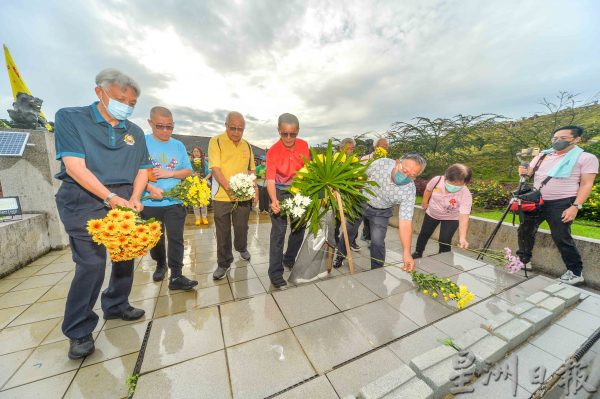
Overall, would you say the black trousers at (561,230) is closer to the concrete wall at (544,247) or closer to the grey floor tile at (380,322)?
the concrete wall at (544,247)

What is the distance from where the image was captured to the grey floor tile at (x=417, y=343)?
71.1 inches

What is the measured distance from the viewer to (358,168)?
2885 millimetres

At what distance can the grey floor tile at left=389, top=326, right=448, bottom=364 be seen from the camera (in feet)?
5.93

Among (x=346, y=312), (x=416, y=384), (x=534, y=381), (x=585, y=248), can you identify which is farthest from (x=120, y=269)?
(x=585, y=248)

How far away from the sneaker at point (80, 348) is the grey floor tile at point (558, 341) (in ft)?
13.1

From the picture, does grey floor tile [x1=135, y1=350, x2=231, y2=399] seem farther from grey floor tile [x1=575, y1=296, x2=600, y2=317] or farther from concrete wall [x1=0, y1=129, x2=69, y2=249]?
concrete wall [x1=0, y1=129, x2=69, y2=249]

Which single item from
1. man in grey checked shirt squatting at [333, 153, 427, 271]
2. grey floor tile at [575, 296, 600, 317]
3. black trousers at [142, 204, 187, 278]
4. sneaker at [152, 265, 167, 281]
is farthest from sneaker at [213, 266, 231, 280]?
grey floor tile at [575, 296, 600, 317]

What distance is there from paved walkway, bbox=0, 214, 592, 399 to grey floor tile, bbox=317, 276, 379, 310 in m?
0.01

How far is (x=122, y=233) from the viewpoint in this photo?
1.70 metres

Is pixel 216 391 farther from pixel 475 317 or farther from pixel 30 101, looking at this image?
pixel 30 101

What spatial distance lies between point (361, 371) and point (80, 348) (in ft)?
7.73

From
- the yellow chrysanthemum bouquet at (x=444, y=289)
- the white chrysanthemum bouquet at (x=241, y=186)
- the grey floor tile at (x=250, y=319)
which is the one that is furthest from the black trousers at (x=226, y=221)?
the yellow chrysanthemum bouquet at (x=444, y=289)

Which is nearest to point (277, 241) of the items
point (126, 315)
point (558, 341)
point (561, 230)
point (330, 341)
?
point (330, 341)

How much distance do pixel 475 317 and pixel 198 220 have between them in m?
6.44
